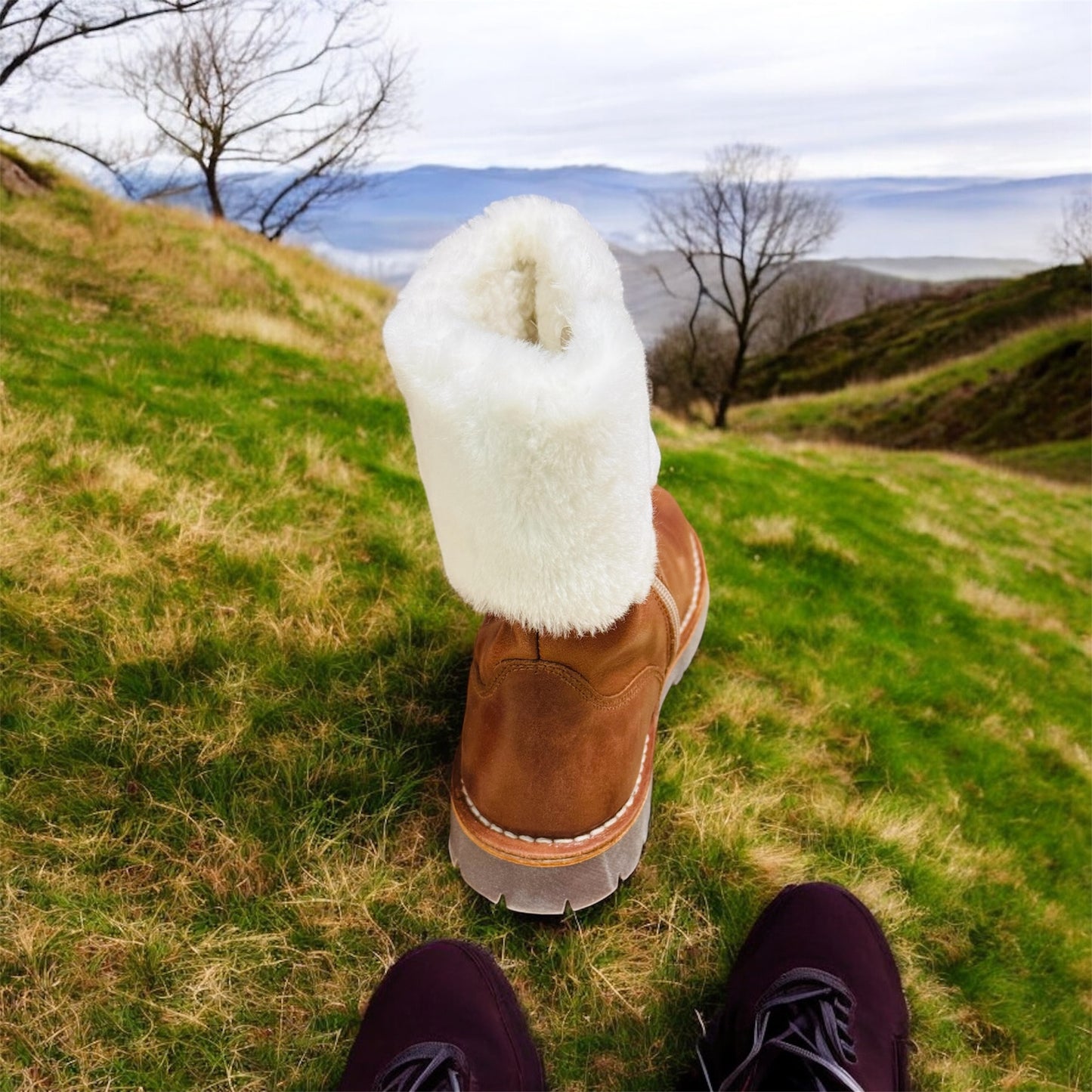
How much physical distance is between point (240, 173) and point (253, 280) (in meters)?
10.0

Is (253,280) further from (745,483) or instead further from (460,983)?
(460,983)

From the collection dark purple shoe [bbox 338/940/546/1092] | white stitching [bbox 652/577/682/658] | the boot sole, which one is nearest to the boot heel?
the boot sole

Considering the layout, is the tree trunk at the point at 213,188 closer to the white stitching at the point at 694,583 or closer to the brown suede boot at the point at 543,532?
the white stitching at the point at 694,583

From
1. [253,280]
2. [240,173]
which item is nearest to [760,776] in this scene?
[253,280]

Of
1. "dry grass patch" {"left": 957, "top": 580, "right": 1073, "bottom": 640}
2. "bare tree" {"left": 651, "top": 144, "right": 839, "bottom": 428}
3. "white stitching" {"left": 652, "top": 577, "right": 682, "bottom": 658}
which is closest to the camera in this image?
"white stitching" {"left": 652, "top": 577, "right": 682, "bottom": 658}

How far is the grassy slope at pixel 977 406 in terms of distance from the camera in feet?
107

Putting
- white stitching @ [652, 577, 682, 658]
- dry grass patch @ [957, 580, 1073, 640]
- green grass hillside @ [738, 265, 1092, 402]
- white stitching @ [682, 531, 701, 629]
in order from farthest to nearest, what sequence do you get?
green grass hillside @ [738, 265, 1092, 402], dry grass patch @ [957, 580, 1073, 640], white stitching @ [682, 531, 701, 629], white stitching @ [652, 577, 682, 658]

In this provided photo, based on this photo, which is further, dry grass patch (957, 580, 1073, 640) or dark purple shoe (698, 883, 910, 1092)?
dry grass patch (957, 580, 1073, 640)

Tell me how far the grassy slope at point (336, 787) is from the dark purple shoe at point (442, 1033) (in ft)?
0.25

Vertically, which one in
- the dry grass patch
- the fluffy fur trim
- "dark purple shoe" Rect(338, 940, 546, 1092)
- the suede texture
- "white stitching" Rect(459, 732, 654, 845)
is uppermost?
the fluffy fur trim

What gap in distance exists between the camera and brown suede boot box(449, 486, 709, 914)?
1.55m

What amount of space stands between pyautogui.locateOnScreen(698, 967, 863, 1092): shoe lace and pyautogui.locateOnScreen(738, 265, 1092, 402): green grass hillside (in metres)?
53.2

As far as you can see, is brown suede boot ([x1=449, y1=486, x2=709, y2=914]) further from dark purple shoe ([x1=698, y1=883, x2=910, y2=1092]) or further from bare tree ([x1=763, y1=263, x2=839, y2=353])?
bare tree ([x1=763, y1=263, x2=839, y2=353])

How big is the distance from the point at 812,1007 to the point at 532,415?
1588mm
